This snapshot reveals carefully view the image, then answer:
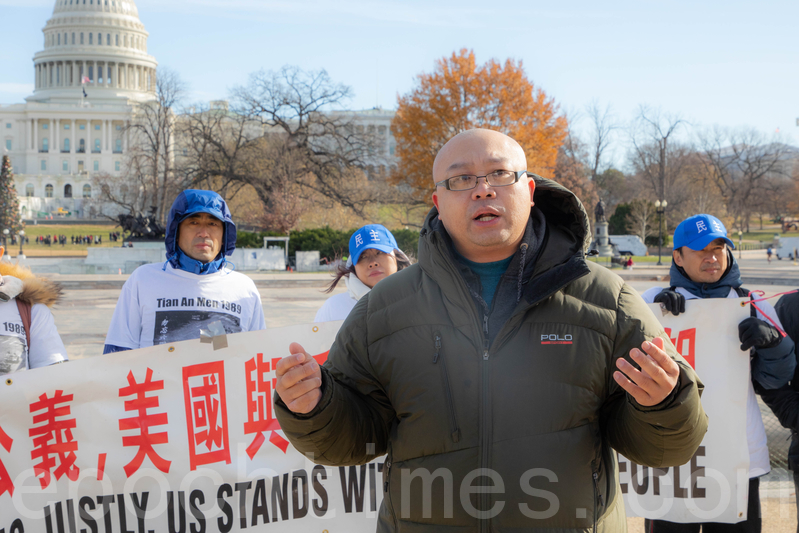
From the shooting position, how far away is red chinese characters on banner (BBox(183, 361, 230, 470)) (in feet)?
11.2

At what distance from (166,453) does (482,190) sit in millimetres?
2412

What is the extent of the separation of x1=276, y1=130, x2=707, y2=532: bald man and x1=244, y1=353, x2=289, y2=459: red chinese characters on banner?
5.43 ft

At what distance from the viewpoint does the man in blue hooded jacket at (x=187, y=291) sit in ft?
11.5

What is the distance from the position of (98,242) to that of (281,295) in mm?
33581

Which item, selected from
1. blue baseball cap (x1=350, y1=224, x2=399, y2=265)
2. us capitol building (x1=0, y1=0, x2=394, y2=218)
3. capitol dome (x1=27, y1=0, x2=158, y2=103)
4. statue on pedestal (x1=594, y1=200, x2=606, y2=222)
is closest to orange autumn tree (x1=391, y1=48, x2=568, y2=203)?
statue on pedestal (x1=594, y1=200, x2=606, y2=222)

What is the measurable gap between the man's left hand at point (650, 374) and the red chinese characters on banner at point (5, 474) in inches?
119

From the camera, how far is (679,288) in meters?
3.69

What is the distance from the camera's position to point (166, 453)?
3387 mm

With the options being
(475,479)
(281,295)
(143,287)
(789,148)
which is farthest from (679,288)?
(789,148)

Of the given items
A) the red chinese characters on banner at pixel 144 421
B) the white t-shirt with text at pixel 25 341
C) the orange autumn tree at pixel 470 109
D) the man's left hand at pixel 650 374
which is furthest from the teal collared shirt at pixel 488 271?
the orange autumn tree at pixel 470 109

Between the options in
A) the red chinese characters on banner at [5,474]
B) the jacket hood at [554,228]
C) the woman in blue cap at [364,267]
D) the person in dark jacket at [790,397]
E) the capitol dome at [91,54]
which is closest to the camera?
the jacket hood at [554,228]

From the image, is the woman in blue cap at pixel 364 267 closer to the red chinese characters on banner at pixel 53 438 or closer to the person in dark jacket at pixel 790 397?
the red chinese characters on banner at pixel 53 438

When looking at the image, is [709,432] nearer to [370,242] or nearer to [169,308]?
[370,242]

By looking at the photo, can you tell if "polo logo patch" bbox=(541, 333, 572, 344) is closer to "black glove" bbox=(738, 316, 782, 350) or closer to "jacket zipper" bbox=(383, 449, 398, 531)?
"jacket zipper" bbox=(383, 449, 398, 531)
